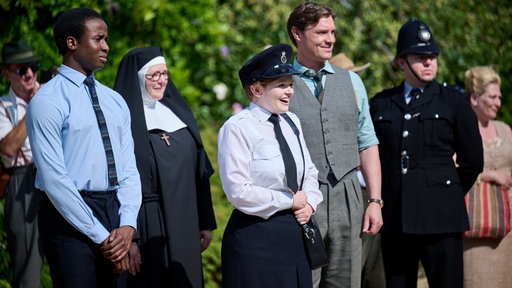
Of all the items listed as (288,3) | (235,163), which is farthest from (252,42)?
(235,163)

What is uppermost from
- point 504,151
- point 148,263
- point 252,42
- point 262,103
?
point 252,42

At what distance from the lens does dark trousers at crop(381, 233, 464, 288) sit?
5.80 meters

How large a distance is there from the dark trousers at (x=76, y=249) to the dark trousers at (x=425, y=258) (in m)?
2.11

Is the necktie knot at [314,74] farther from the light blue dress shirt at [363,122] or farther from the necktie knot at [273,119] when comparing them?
the necktie knot at [273,119]

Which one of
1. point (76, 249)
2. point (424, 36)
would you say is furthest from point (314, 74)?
point (76, 249)

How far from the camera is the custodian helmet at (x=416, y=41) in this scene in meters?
5.90

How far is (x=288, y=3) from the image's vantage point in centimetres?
1013

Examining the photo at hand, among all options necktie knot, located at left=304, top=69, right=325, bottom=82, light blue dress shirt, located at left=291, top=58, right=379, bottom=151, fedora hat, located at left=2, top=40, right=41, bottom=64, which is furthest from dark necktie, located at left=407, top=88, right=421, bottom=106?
fedora hat, located at left=2, top=40, right=41, bottom=64

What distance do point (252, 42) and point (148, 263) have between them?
4848mm

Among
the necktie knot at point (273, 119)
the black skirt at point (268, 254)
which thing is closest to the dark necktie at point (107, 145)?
the black skirt at point (268, 254)

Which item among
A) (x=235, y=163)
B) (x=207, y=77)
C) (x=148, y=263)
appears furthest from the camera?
(x=207, y=77)

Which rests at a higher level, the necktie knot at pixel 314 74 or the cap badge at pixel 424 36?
the cap badge at pixel 424 36

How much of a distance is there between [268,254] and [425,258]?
157 centimetres

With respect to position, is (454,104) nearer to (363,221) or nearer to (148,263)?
(363,221)
